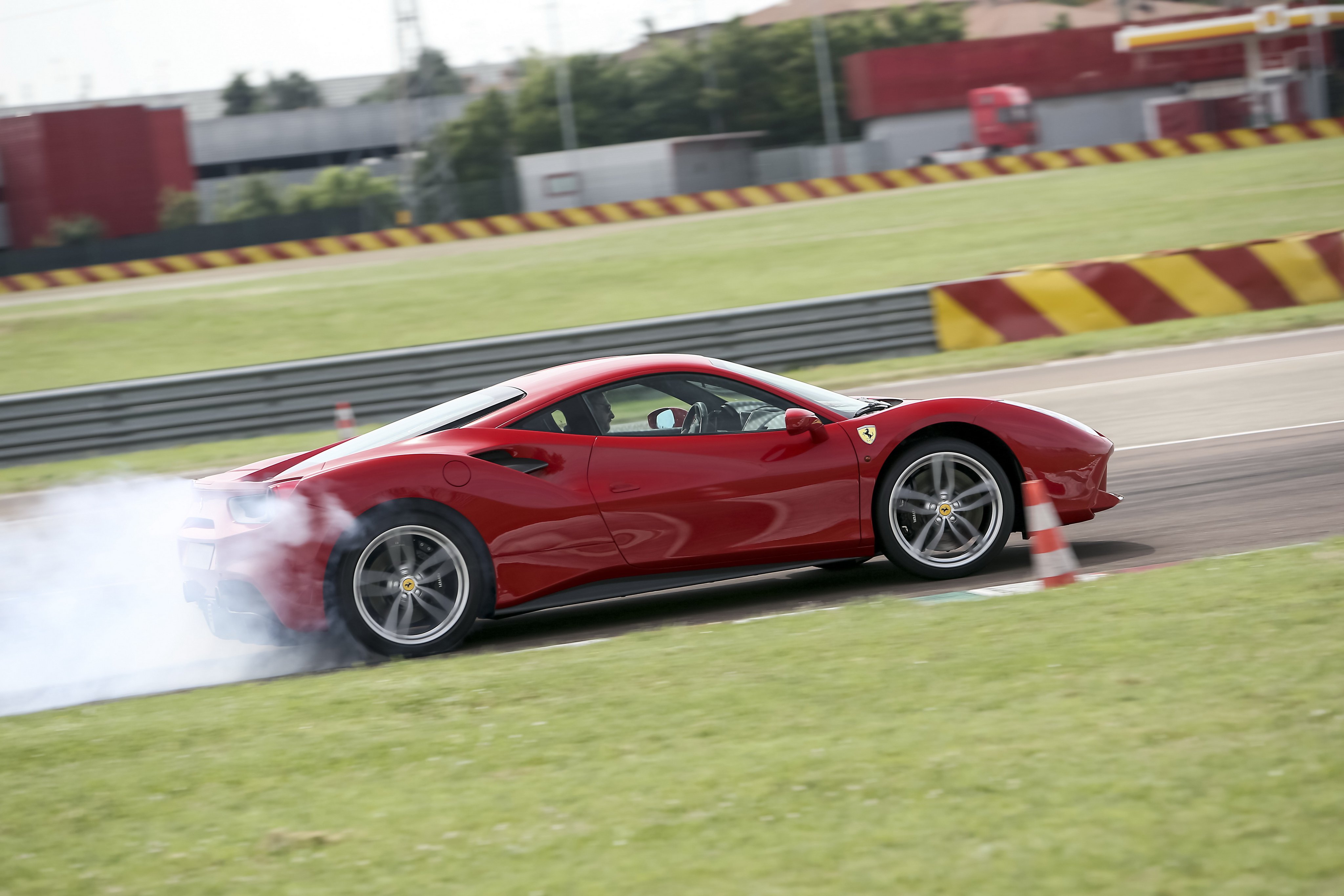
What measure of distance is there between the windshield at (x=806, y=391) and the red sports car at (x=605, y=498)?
0.02 metres

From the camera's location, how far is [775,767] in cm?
403

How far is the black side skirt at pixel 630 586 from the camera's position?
20.6ft

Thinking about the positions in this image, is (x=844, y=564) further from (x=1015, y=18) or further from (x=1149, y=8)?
(x=1015, y=18)


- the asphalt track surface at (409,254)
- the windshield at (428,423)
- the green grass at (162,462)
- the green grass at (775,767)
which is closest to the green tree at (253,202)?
the asphalt track surface at (409,254)

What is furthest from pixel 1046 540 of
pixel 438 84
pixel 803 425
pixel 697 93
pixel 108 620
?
pixel 438 84

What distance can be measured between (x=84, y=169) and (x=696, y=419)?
6162 cm

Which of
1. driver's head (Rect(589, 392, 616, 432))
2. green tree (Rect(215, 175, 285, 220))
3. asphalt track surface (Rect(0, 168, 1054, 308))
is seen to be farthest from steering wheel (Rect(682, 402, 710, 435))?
green tree (Rect(215, 175, 285, 220))

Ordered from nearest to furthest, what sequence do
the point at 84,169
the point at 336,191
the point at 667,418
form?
the point at 667,418 → the point at 84,169 → the point at 336,191

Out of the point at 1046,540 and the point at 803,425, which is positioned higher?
the point at 803,425

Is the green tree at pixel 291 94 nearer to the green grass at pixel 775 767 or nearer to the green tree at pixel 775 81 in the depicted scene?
A: the green tree at pixel 775 81

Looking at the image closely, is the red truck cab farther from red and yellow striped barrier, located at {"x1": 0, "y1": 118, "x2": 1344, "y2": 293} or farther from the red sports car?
the red sports car

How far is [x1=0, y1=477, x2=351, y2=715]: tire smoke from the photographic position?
6359 mm

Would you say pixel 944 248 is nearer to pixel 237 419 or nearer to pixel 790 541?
pixel 237 419

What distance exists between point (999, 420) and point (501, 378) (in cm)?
863
